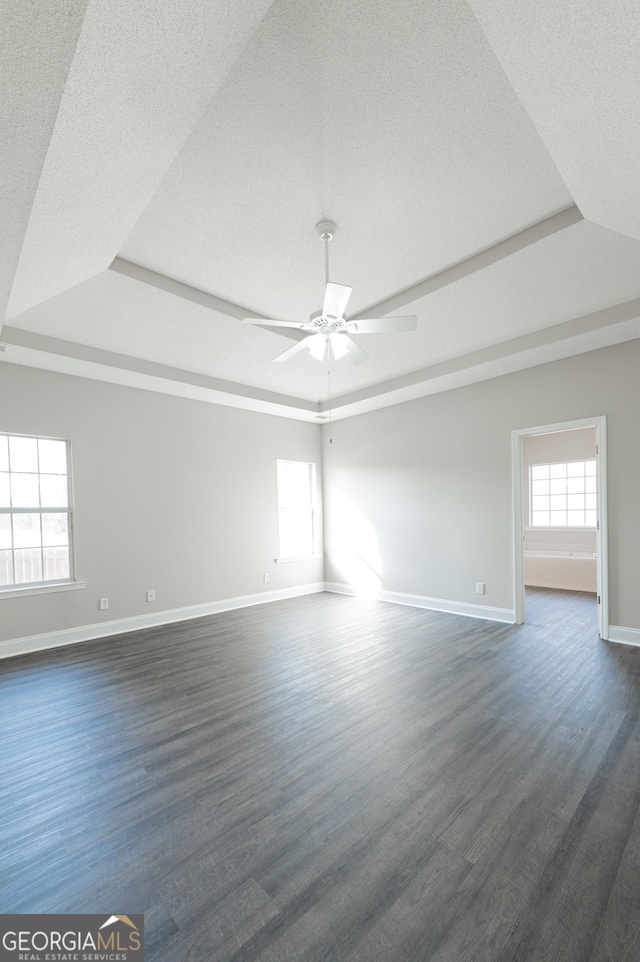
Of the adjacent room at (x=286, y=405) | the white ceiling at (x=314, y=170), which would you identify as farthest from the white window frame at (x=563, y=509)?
the white ceiling at (x=314, y=170)

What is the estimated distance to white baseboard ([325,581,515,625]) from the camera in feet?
15.1

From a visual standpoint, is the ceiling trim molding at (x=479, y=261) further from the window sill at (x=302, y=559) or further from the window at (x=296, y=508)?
the window sill at (x=302, y=559)

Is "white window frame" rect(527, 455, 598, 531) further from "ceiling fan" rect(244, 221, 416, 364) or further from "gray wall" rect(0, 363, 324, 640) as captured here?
"ceiling fan" rect(244, 221, 416, 364)

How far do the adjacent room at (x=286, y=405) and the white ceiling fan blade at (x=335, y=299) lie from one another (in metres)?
0.04

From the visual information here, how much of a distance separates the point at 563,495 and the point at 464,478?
9.82 feet

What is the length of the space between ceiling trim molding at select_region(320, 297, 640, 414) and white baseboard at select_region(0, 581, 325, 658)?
320 cm

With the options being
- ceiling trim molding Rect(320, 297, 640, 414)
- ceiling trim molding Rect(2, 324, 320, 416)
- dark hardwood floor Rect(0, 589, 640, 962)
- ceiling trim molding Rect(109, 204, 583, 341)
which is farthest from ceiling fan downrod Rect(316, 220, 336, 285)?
dark hardwood floor Rect(0, 589, 640, 962)

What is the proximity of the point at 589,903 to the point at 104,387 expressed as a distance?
5.30m

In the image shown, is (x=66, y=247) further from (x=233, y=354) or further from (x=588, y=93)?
(x=588, y=93)

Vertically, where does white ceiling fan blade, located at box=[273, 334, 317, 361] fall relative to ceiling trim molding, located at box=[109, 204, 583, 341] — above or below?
below

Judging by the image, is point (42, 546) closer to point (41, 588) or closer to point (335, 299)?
point (41, 588)

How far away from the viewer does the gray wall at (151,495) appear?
164 inches

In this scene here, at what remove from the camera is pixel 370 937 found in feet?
4.11

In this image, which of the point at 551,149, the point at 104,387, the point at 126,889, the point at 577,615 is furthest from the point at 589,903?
the point at 104,387
